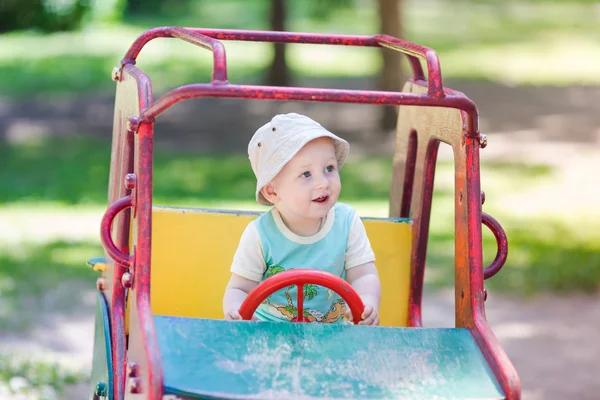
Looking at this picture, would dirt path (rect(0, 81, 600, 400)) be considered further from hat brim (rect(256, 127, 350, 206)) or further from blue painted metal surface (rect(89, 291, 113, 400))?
hat brim (rect(256, 127, 350, 206))

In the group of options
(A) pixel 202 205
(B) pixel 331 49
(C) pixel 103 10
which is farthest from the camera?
(C) pixel 103 10

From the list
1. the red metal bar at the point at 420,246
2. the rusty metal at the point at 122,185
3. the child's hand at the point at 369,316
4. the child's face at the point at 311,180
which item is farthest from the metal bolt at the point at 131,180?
the red metal bar at the point at 420,246

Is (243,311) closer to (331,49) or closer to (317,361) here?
(317,361)

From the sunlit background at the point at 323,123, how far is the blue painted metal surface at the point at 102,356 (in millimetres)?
857

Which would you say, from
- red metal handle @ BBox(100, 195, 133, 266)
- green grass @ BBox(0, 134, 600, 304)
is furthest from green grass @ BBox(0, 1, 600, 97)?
red metal handle @ BBox(100, 195, 133, 266)

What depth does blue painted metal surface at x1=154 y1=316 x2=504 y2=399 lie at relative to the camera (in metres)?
2.40

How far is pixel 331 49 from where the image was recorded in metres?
20.6

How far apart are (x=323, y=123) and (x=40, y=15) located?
411 inches

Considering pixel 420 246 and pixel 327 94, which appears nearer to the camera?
pixel 327 94

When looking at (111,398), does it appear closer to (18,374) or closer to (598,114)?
(18,374)

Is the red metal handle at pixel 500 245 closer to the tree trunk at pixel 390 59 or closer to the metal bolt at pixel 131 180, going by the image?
the metal bolt at pixel 131 180

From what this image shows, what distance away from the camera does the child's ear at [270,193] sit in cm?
316

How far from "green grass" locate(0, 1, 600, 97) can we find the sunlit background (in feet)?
0.23

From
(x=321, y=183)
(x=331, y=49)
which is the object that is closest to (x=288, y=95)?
(x=321, y=183)
